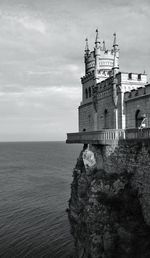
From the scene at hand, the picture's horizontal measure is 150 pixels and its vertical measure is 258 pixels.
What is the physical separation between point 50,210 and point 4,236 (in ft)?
35.5

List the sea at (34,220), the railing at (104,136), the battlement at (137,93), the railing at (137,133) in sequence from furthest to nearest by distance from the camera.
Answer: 1. the sea at (34,220)
2. the battlement at (137,93)
3. the railing at (104,136)
4. the railing at (137,133)

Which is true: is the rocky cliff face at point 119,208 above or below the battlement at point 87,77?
below

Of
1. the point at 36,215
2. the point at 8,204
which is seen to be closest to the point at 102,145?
the point at 36,215

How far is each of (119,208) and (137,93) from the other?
34.3 ft

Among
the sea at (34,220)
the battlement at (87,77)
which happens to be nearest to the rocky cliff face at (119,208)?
the sea at (34,220)

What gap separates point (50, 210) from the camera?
41.7 metres

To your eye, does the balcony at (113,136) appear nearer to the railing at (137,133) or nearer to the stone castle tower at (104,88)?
the railing at (137,133)

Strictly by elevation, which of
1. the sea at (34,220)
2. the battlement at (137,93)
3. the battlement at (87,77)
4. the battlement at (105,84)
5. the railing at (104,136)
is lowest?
the sea at (34,220)

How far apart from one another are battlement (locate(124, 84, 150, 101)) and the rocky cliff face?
5.26m

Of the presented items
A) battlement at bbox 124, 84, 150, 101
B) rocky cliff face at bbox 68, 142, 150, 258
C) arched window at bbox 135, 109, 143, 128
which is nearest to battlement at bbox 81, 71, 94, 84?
battlement at bbox 124, 84, 150, 101

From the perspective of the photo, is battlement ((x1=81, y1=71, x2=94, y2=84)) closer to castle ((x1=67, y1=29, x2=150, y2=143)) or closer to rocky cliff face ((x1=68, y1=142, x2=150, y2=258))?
castle ((x1=67, y1=29, x2=150, y2=143))

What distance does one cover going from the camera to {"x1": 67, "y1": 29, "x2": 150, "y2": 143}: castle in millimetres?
24514

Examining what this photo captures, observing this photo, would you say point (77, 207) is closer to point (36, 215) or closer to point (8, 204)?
point (36, 215)

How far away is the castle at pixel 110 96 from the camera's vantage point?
24.5 meters
